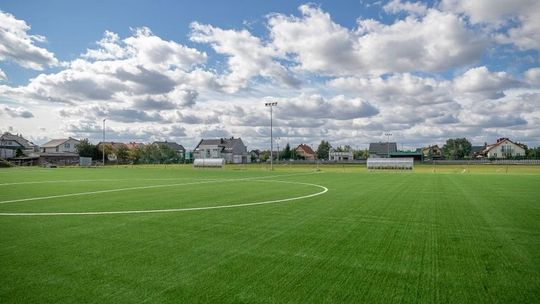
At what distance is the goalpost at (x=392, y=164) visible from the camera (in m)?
49.3

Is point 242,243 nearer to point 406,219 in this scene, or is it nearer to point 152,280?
point 152,280

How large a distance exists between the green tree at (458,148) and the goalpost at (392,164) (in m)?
102

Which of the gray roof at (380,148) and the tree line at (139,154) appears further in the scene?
the gray roof at (380,148)

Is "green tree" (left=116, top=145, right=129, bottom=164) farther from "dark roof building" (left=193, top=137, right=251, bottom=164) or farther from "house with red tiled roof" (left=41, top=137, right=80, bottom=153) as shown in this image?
"dark roof building" (left=193, top=137, right=251, bottom=164)

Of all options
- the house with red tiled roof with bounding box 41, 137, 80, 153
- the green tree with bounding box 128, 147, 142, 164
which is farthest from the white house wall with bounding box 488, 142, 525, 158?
the house with red tiled roof with bounding box 41, 137, 80, 153

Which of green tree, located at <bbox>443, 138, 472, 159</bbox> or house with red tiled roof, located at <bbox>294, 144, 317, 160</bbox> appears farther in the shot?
house with red tiled roof, located at <bbox>294, 144, 317, 160</bbox>

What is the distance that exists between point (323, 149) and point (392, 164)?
104268 millimetres

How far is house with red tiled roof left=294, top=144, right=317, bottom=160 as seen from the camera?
175625mm

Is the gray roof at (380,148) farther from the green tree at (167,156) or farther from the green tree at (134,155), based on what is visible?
the green tree at (134,155)

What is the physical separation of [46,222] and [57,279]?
5016mm

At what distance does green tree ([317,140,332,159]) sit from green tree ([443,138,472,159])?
1840 inches

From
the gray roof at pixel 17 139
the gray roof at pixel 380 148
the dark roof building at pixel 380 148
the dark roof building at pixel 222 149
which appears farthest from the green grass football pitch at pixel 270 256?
the gray roof at pixel 380 148

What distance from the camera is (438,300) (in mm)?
4191

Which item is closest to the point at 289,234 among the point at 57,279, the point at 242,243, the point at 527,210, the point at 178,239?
the point at 242,243
